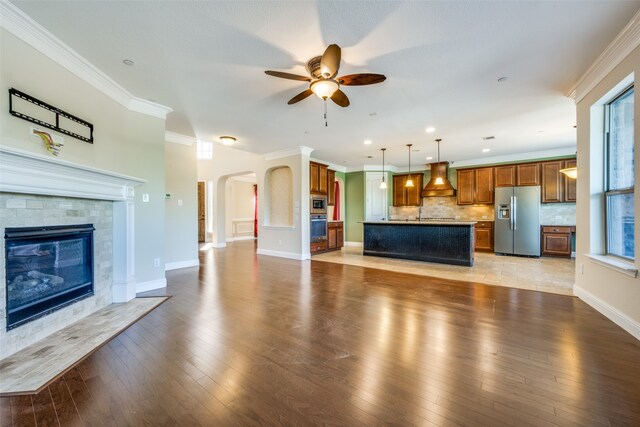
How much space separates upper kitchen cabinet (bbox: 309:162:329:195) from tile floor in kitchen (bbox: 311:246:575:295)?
1.87 meters

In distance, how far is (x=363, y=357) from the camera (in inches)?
83.3

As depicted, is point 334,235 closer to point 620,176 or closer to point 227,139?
point 227,139

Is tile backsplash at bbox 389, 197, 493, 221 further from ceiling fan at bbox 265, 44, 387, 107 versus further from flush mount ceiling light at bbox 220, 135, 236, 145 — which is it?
ceiling fan at bbox 265, 44, 387, 107

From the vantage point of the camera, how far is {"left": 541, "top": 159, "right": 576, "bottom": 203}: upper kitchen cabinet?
6594mm

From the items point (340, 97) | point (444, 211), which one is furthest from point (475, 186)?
point (340, 97)

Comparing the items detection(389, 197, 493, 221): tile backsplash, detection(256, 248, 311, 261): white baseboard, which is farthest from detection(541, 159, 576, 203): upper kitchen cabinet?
detection(256, 248, 311, 261): white baseboard

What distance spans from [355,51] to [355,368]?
9.39 ft

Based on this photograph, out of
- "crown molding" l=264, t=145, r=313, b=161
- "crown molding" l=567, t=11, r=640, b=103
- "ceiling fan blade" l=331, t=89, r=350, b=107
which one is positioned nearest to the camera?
"crown molding" l=567, t=11, r=640, b=103

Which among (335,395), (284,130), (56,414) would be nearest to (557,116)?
(284,130)

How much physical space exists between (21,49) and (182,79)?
1.31 meters

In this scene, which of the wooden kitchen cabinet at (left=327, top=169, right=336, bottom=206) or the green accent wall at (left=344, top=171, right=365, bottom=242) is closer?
the wooden kitchen cabinet at (left=327, top=169, right=336, bottom=206)

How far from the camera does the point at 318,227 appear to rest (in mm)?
7402

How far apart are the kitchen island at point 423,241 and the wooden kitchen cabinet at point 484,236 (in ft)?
5.98

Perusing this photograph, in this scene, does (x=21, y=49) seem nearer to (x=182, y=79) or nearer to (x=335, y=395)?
(x=182, y=79)
